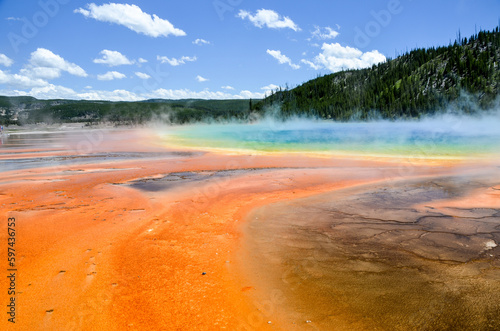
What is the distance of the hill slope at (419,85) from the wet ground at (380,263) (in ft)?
293

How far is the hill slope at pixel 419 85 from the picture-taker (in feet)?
283

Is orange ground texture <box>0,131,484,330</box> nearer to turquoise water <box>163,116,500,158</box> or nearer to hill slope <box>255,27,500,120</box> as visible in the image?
turquoise water <box>163,116,500,158</box>

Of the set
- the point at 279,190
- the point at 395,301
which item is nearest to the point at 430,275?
the point at 395,301

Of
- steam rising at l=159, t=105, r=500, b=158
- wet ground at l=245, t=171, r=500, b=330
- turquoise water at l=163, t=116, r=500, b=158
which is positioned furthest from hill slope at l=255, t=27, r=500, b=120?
wet ground at l=245, t=171, r=500, b=330

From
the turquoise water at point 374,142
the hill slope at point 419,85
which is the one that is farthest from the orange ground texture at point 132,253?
the hill slope at point 419,85

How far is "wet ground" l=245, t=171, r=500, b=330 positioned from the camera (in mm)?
3930

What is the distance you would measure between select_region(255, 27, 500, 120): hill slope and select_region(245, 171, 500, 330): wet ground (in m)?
89.3

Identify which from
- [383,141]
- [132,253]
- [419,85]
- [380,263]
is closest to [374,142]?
[383,141]

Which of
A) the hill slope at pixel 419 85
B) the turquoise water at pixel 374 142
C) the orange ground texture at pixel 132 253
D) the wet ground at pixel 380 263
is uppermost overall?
the hill slope at pixel 419 85

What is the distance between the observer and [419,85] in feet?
325

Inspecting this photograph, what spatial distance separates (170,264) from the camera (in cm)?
540

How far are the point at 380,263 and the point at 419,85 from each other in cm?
11053

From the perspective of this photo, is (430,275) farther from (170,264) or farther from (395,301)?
(170,264)

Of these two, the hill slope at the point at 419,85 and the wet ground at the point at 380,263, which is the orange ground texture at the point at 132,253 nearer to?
the wet ground at the point at 380,263
